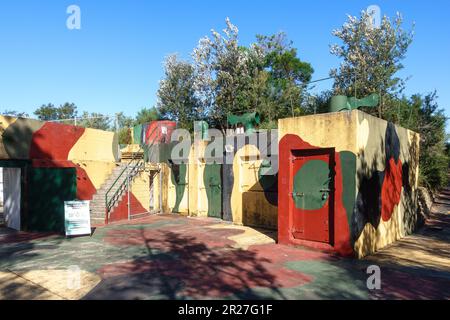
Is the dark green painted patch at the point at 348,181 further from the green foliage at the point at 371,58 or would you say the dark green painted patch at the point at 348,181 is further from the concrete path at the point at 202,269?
the green foliage at the point at 371,58

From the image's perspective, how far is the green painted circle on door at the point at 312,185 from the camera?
28.7ft

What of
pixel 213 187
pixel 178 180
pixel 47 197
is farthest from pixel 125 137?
pixel 47 197

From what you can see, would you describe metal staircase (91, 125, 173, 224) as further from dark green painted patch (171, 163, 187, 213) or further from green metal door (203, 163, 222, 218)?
green metal door (203, 163, 222, 218)

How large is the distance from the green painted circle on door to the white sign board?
6.43 metres

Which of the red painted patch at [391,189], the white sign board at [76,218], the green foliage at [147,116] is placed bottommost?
the white sign board at [76,218]

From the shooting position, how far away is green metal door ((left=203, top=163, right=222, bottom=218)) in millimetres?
14836

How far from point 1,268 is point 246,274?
5.19 m

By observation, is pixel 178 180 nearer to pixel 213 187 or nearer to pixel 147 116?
pixel 213 187

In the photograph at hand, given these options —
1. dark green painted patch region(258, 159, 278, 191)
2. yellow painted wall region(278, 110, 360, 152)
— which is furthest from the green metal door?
yellow painted wall region(278, 110, 360, 152)

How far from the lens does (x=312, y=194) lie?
8977 mm

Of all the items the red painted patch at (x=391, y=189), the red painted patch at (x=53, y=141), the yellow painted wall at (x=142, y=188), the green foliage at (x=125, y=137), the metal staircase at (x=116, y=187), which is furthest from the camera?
the green foliage at (x=125, y=137)

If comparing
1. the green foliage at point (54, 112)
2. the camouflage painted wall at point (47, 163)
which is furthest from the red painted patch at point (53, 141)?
the green foliage at point (54, 112)

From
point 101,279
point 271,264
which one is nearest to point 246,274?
point 271,264

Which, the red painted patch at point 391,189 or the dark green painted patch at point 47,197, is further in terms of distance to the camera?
the dark green painted patch at point 47,197
